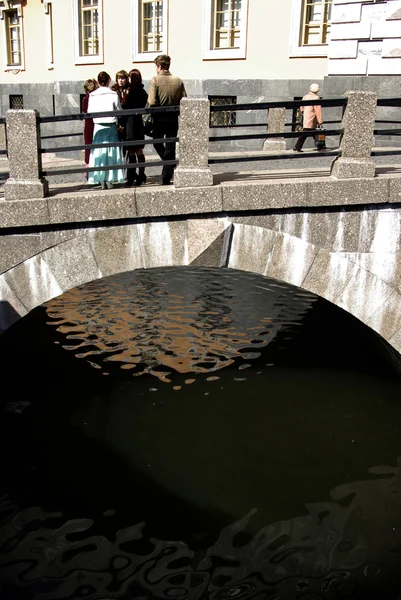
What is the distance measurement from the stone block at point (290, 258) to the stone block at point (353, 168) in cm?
85

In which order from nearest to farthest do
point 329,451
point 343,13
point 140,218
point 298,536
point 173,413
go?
point 140,218, point 298,536, point 329,451, point 173,413, point 343,13

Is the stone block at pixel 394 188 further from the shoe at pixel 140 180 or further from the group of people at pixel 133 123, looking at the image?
the shoe at pixel 140 180

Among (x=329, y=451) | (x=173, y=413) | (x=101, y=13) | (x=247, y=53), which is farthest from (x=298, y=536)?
(x=101, y=13)

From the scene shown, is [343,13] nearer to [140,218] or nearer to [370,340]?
[370,340]

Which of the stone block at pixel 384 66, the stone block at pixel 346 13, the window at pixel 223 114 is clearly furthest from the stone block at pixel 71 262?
the window at pixel 223 114

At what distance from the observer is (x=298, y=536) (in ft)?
26.5

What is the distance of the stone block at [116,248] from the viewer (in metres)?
7.23

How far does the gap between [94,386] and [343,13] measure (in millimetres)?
7787

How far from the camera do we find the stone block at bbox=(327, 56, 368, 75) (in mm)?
12586

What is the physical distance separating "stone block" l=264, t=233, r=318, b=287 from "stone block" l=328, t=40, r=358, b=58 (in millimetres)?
6376

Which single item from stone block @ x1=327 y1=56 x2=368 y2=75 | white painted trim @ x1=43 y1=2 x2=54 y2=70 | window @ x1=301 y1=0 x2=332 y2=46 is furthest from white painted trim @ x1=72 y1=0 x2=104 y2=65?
stone block @ x1=327 y1=56 x2=368 y2=75

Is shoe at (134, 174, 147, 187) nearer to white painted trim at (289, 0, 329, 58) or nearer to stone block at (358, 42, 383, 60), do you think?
stone block at (358, 42, 383, 60)

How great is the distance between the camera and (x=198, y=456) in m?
9.46

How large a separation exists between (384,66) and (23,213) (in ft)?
25.9
